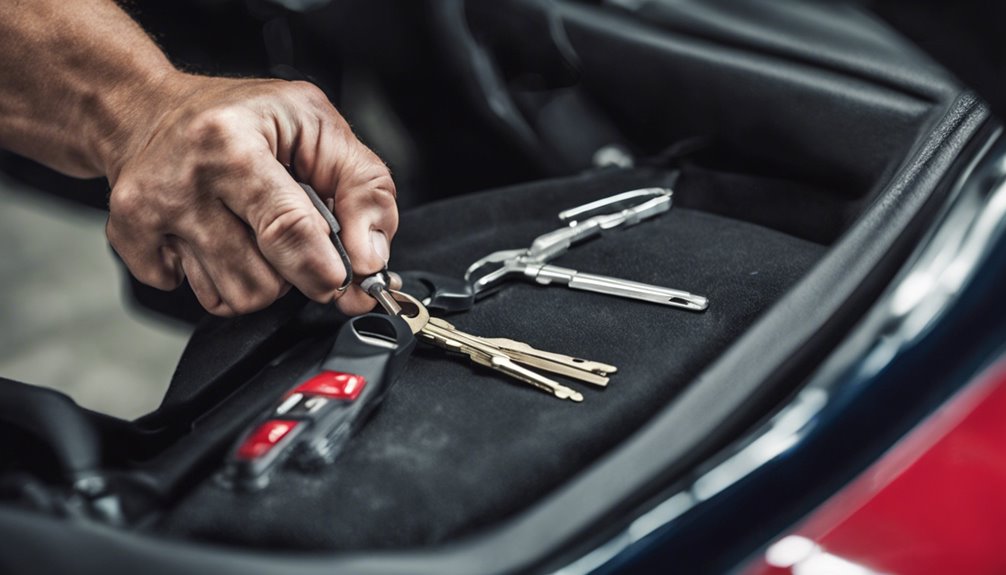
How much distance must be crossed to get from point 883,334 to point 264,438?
0.97 feet

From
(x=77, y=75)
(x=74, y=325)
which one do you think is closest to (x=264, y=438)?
(x=77, y=75)

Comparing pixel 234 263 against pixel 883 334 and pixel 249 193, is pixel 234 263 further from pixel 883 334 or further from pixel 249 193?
pixel 883 334

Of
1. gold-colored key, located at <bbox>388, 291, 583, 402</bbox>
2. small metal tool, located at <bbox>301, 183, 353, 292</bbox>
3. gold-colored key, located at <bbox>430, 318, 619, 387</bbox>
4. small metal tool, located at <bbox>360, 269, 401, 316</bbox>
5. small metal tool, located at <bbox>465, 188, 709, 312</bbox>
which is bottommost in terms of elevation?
small metal tool, located at <bbox>301, 183, 353, 292</bbox>

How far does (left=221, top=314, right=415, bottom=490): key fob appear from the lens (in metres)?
0.46

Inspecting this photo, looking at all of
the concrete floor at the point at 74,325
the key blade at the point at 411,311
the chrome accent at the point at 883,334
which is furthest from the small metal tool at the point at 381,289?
the concrete floor at the point at 74,325

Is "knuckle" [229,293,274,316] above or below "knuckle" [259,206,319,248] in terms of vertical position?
below

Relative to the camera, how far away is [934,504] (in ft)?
1.32

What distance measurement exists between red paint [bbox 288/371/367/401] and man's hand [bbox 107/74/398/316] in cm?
9

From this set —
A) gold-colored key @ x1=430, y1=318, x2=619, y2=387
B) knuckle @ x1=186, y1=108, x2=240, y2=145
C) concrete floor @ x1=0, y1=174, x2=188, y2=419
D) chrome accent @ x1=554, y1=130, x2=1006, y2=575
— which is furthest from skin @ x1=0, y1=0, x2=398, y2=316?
concrete floor @ x1=0, y1=174, x2=188, y2=419

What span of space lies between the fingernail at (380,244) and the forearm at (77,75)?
0.19 meters

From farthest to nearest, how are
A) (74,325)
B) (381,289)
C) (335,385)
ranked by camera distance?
(74,325)
(381,289)
(335,385)

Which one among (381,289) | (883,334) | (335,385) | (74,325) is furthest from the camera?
(74,325)

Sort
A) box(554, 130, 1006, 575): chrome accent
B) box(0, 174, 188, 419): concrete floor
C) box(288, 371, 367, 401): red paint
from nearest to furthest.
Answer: box(554, 130, 1006, 575): chrome accent
box(288, 371, 367, 401): red paint
box(0, 174, 188, 419): concrete floor

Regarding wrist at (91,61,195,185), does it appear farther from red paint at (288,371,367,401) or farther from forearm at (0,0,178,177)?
red paint at (288,371,367,401)
